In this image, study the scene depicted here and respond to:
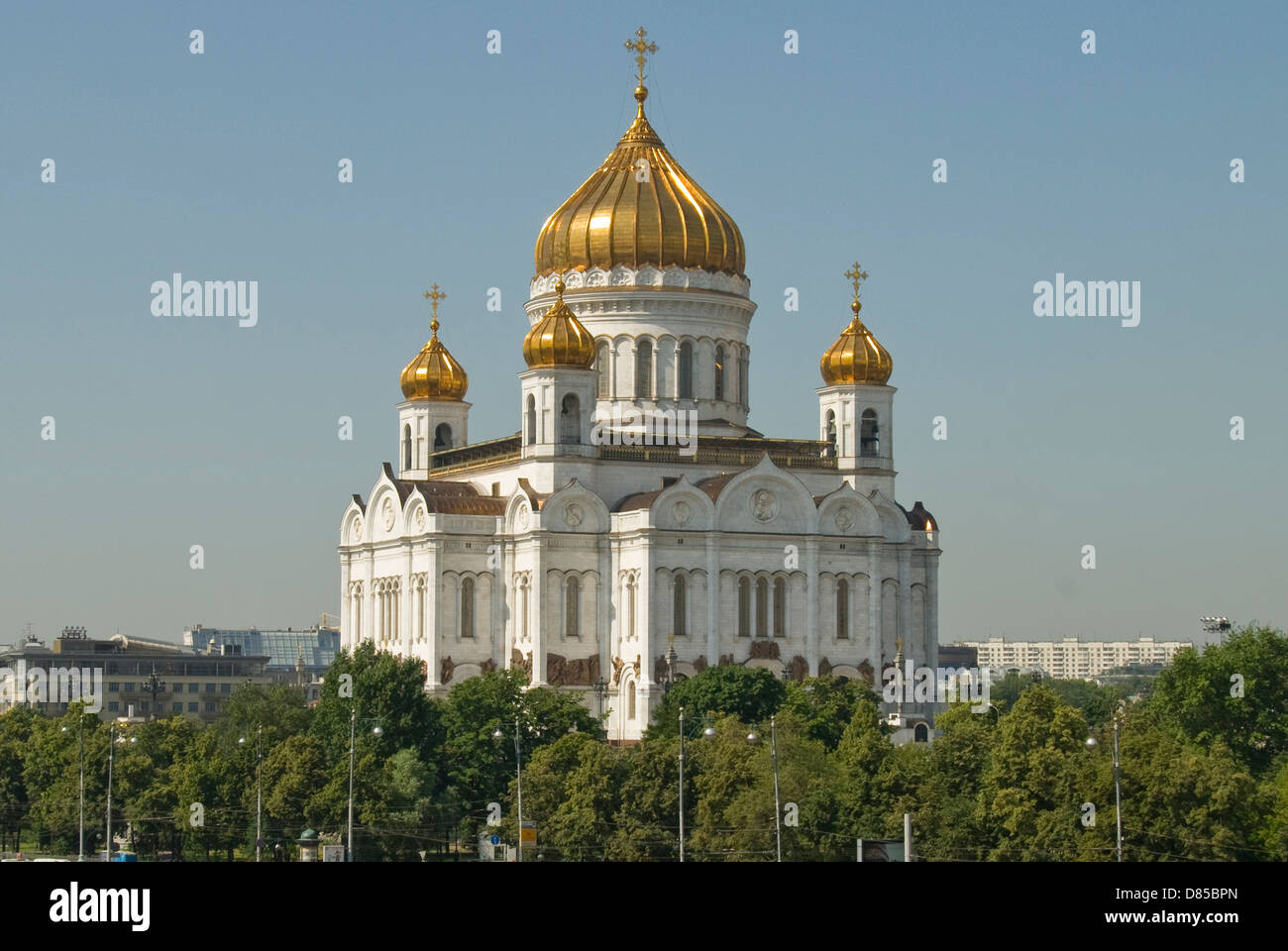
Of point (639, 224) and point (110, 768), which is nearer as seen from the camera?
point (110, 768)

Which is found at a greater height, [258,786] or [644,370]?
[644,370]

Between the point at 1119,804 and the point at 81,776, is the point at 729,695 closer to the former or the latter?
the point at 81,776

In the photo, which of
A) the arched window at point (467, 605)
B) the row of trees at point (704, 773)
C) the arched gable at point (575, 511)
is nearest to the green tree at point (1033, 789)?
the row of trees at point (704, 773)

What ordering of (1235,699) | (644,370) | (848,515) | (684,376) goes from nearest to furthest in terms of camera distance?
(1235,699) → (848,515) → (644,370) → (684,376)

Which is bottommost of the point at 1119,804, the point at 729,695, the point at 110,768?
the point at 1119,804

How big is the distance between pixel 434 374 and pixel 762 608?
16.6 m

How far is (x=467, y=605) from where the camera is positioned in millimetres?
80500

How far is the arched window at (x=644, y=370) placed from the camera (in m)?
83.4

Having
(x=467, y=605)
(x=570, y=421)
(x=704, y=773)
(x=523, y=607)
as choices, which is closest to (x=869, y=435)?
(x=570, y=421)

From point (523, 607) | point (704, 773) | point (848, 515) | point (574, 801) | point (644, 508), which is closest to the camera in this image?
point (574, 801)

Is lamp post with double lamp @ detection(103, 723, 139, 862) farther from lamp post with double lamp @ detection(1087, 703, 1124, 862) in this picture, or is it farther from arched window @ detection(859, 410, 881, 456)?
arched window @ detection(859, 410, 881, 456)

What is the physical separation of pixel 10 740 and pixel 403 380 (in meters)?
21.2
